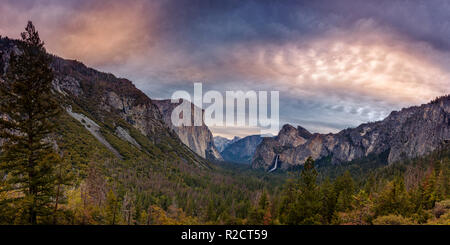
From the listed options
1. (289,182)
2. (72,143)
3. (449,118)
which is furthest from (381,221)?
(449,118)

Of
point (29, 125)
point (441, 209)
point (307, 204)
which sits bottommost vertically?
point (307, 204)

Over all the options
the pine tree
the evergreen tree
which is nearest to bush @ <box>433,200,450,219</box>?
the evergreen tree

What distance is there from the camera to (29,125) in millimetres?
17375

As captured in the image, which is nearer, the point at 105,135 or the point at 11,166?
the point at 11,166

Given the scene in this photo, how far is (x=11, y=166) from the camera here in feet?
54.3

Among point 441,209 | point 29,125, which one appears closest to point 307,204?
point 441,209

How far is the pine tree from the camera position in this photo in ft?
55.1

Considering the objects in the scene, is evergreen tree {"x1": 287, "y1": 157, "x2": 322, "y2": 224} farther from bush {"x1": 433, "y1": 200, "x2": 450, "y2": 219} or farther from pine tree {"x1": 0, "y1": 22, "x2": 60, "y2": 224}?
pine tree {"x1": 0, "y1": 22, "x2": 60, "y2": 224}

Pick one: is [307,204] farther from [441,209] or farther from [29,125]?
[29,125]

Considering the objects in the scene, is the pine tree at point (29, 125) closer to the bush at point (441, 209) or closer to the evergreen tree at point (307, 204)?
the evergreen tree at point (307, 204)
